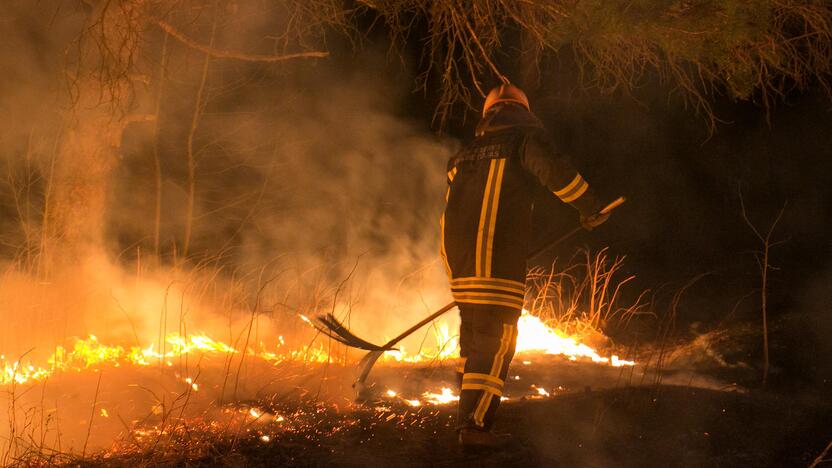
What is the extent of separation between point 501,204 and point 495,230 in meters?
0.16

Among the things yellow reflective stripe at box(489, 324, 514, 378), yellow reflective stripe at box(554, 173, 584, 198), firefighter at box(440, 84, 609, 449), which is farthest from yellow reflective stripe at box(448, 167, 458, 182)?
yellow reflective stripe at box(489, 324, 514, 378)

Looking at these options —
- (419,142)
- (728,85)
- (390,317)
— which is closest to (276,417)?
(390,317)

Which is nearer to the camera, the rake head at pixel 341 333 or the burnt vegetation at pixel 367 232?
the burnt vegetation at pixel 367 232

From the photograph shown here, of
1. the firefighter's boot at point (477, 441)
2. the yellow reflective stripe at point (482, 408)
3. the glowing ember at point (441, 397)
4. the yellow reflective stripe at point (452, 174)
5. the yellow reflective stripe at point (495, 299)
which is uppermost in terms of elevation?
the yellow reflective stripe at point (452, 174)

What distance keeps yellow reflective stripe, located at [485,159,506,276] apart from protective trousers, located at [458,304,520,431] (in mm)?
255

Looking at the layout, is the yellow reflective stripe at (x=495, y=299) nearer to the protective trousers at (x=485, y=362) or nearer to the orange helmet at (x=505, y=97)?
the protective trousers at (x=485, y=362)

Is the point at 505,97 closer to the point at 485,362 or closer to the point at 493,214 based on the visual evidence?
the point at 493,214

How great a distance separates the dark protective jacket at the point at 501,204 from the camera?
4.02 m

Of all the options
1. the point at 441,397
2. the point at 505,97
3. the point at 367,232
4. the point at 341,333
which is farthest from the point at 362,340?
the point at 367,232

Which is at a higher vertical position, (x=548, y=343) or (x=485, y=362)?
(x=485, y=362)

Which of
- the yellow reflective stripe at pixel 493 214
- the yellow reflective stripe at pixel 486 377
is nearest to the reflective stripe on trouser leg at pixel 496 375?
the yellow reflective stripe at pixel 486 377

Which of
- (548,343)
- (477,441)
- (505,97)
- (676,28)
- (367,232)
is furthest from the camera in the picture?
(367,232)

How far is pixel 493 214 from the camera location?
160 inches

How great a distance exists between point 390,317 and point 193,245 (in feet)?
14.9
